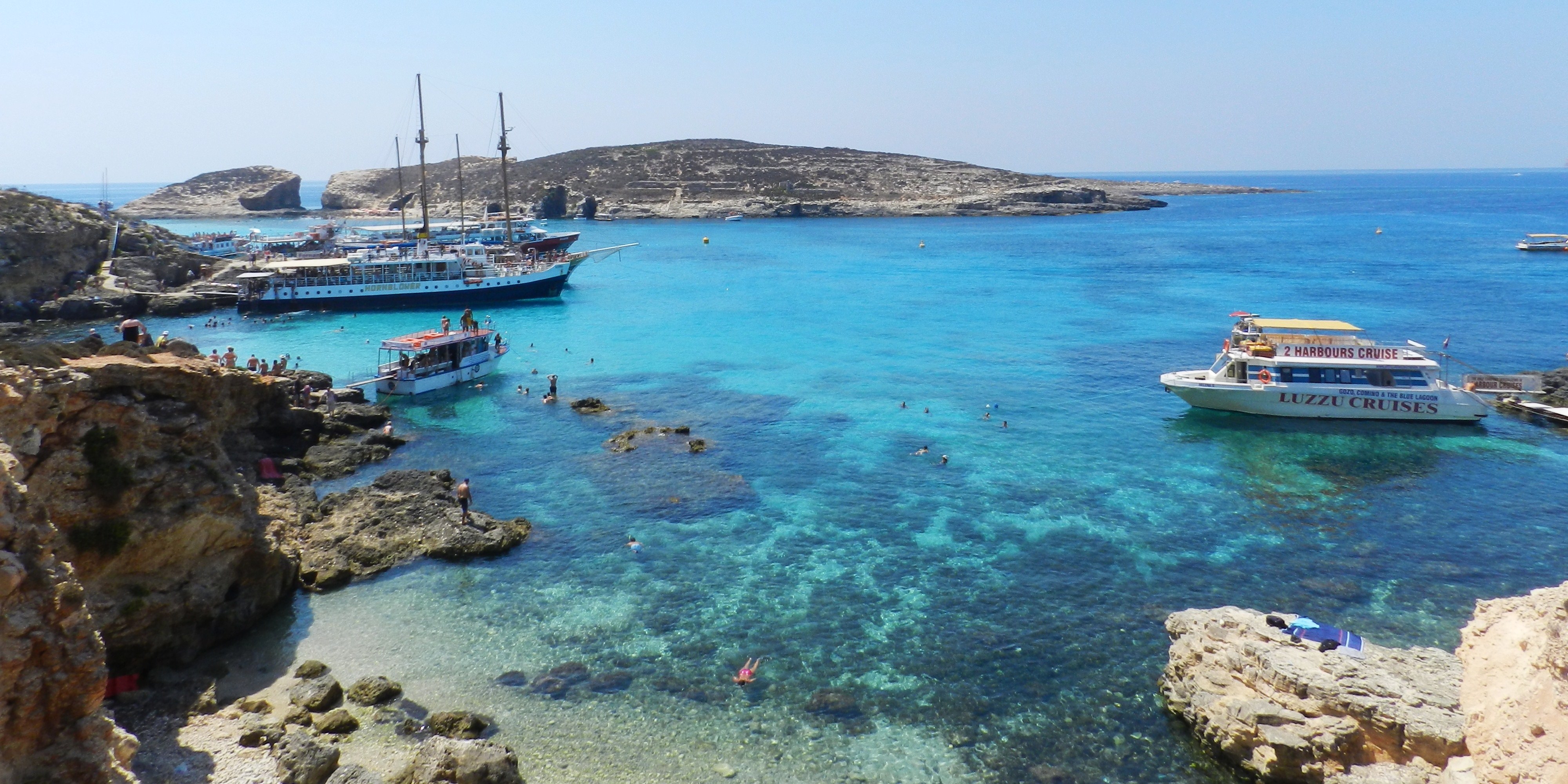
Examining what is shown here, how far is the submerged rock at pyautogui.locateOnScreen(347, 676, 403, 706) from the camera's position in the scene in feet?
57.6

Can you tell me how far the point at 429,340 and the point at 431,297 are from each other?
28.5 meters

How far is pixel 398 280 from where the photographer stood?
6725 centimetres

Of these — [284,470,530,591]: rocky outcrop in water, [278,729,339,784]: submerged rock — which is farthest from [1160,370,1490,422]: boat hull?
[278,729,339,784]: submerged rock

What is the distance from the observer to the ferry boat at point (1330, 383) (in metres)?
37.1

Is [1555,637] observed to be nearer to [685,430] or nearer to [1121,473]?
[1121,473]

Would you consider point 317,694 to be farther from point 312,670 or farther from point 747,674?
point 747,674

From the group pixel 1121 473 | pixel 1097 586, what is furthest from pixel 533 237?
pixel 1097 586

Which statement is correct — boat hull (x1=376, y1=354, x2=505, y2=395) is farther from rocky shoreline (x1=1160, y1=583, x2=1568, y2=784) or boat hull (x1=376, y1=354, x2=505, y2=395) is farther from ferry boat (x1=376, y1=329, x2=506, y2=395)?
rocky shoreline (x1=1160, y1=583, x2=1568, y2=784)

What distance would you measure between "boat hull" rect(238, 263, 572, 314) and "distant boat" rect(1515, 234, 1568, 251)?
101 metres

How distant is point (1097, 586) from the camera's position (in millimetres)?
22828

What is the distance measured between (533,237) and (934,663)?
93416mm

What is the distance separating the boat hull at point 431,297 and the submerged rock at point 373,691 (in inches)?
2160

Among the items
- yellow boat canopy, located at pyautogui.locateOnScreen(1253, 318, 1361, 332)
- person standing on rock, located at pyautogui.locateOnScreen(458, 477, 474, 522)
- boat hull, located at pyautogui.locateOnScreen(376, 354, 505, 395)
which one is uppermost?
yellow boat canopy, located at pyautogui.locateOnScreen(1253, 318, 1361, 332)

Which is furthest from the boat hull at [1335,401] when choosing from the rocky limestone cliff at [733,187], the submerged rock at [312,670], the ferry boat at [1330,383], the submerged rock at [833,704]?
the rocky limestone cliff at [733,187]
